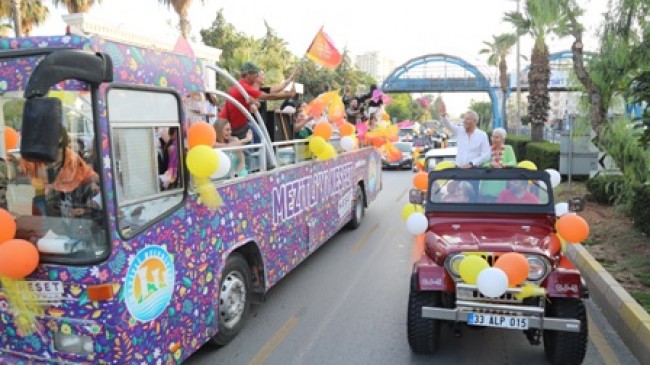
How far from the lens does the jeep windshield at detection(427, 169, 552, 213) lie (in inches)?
215

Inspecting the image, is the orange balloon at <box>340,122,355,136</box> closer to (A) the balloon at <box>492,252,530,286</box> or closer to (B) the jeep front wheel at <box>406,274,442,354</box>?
(B) the jeep front wheel at <box>406,274,442,354</box>

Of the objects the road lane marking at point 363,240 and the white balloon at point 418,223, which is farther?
the road lane marking at point 363,240

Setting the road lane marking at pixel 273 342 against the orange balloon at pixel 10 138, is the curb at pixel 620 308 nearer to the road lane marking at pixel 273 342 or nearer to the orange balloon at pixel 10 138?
the road lane marking at pixel 273 342

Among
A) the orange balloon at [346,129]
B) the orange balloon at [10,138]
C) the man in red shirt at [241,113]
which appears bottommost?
the orange balloon at [346,129]

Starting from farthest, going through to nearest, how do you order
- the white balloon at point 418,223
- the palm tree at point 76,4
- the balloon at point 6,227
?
the palm tree at point 76,4
the white balloon at point 418,223
the balloon at point 6,227

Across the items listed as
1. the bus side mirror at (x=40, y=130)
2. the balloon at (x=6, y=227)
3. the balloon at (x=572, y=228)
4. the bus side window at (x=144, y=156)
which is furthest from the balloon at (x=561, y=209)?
the balloon at (x=6, y=227)

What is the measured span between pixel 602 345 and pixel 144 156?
176 inches

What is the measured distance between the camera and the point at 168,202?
3.98m

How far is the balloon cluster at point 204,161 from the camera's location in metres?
4.04

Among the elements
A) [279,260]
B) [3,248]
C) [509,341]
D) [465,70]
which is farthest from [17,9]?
[465,70]

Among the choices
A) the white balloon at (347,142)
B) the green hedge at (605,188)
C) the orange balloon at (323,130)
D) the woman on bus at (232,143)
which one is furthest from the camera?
the green hedge at (605,188)

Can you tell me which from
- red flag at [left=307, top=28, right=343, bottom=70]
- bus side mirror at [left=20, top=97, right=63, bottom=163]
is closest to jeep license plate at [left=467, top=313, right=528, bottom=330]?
bus side mirror at [left=20, top=97, right=63, bottom=163]

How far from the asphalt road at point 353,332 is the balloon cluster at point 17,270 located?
168cm

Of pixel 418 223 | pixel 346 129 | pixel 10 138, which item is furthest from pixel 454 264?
pixel 346 129
